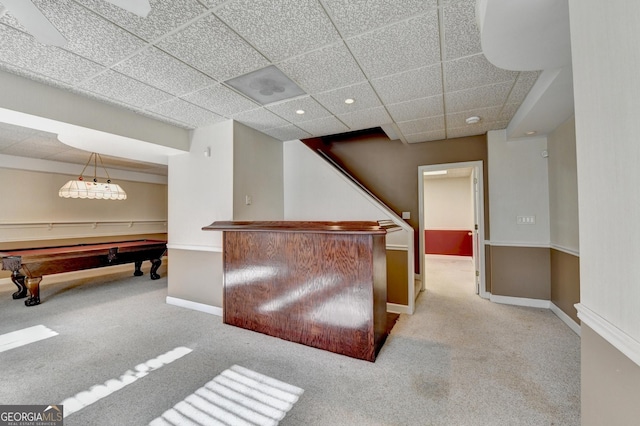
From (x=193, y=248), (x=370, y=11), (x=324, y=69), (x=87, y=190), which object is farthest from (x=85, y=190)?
(x=370, y=11)

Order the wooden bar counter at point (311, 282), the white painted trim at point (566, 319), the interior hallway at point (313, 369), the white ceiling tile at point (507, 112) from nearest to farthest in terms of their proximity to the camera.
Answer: the interior hallway at point (313, 369) < the wooden bar counter at point (311, 282) < the white painted trim at point (566, 319) < the white ceiling tile at point (507, 112)

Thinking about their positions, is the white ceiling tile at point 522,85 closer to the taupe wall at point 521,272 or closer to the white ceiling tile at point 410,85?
the white ceiling tile at point 410,85

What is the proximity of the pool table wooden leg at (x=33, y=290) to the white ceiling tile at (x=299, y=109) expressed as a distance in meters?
4.16

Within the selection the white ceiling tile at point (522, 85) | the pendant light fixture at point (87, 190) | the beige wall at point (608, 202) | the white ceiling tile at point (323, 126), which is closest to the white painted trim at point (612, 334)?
the beige wall at point (608, 202)

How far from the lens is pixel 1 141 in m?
4.22

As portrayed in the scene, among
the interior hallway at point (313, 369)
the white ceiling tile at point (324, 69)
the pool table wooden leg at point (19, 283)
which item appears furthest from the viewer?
the pool table wooden leg at point (19, 283)

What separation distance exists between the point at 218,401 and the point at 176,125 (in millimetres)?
3329

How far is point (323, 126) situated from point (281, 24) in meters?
2.06

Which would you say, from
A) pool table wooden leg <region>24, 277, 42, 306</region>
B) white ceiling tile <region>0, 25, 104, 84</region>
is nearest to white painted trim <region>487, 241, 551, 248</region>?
white ceiling tile <region>0, 25, 104, 84</region>

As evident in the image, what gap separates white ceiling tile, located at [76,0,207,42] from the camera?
154cm

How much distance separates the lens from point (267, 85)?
2.57 meters

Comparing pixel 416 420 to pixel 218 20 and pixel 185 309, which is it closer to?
pixel 218 20

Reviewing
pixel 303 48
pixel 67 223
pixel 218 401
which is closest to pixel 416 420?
pixel 218 401

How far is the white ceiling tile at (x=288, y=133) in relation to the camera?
3.84 meters
